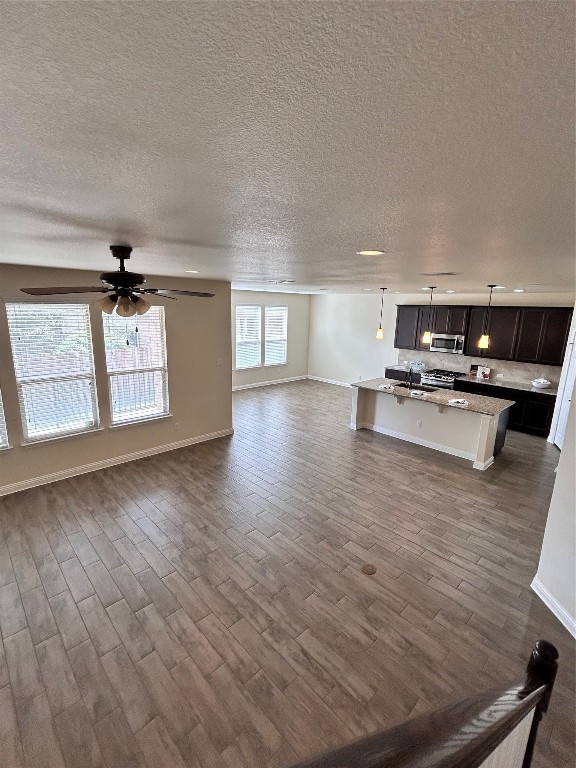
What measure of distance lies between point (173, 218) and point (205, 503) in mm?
3256

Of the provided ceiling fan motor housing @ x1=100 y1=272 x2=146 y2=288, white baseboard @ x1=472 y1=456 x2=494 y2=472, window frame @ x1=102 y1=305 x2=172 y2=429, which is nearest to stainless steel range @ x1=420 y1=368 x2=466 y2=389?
white baseboard @ x1=472 y1=456 x2=494 y2=472

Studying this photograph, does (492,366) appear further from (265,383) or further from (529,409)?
(265,383)


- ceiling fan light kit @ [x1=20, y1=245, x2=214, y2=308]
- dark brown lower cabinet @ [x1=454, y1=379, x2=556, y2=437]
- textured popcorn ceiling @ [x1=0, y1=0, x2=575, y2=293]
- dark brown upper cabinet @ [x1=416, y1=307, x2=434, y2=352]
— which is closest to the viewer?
textured popcorn ceiling @ [x1=0, y1=0, x2=575, y2=293]

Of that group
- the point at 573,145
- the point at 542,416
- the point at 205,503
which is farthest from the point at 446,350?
the point at 573,145

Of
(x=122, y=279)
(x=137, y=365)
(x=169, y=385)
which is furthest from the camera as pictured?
(x=169, y=385)

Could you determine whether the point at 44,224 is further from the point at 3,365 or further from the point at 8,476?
the point at 8,476

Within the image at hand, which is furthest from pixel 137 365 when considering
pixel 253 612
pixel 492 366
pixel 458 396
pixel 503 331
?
pixel 492 366

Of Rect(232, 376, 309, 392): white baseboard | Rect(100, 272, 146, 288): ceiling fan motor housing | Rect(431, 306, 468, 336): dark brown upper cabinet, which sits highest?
Rect(100, 272, 146, 288): ceiling fan motor housing

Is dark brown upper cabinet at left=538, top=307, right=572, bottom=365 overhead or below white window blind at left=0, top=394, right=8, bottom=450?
overhead

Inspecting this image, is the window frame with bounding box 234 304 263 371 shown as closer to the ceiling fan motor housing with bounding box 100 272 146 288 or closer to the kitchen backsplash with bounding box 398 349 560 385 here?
the kitchen backsplash with bounding box 398 349 560 385

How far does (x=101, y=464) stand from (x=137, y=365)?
4.68ft

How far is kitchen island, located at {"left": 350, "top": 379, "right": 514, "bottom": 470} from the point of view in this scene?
5121mm

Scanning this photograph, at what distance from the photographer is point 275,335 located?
9805mm

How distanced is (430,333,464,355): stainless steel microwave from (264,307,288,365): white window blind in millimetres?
4017
